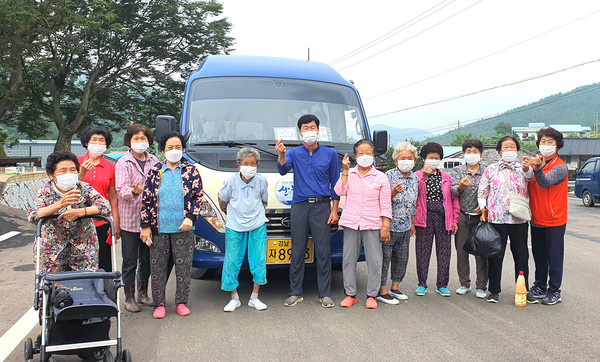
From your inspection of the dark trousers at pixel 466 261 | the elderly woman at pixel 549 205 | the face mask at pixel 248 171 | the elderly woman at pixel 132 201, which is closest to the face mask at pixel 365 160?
the face mask at pixel 248 171

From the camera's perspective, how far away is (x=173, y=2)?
26375 mm

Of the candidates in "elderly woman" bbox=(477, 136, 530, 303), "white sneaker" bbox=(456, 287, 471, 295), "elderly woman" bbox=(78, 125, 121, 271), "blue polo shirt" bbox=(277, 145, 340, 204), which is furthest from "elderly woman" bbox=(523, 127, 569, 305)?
"elderly woman" bbox=(78, 125, 121, 271)

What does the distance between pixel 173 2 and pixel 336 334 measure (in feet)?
81.4

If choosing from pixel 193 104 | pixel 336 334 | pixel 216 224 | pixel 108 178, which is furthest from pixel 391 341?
pixel 193 104

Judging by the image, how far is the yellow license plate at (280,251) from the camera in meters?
5.56

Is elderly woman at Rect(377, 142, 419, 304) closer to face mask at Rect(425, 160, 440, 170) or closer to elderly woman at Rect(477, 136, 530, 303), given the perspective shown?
face mask at Rect(425, 160, 440, 170)

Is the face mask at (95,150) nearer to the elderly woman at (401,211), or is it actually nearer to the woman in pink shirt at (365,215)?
the woman in pink shirt at (365,215)

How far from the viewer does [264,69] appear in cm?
676

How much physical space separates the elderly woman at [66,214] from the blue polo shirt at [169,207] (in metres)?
0.91

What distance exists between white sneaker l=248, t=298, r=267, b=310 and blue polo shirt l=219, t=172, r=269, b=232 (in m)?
0.75

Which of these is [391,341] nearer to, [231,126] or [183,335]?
[183,335]

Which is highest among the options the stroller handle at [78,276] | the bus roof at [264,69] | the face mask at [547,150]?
the bus roof at [264,69]

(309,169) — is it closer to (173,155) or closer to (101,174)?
(173,155)

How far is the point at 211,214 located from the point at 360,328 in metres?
1.86
